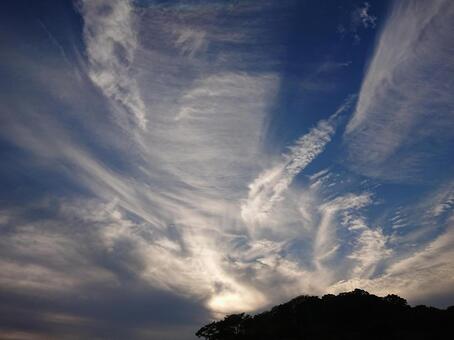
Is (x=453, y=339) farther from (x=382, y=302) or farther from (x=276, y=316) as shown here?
(x=276, y=316)

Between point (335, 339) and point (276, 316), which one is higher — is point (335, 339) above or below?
below

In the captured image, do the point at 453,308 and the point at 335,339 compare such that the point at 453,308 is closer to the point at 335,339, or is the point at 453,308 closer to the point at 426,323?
the point at 426,323

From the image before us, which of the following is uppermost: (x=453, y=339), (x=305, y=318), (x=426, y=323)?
(x=305, y=318)

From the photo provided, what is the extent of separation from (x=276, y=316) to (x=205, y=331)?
17761 mm

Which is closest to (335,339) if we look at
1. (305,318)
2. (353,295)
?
(305,318)

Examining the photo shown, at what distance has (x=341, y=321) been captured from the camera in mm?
67188

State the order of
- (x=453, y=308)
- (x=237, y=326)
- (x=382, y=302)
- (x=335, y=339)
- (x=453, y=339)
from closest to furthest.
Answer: (x=453, y=339)
(x=335, y=339)
(x=453, y=308)
(x=382, y=302)
(x=237, y=326)

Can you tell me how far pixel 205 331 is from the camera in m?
81.5

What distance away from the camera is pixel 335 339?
2279 inches

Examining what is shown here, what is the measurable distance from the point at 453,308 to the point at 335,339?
73.4 ft

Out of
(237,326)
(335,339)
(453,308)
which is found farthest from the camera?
(237,326)

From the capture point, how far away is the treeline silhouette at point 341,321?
58531 millimetres

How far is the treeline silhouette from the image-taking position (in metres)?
58.5

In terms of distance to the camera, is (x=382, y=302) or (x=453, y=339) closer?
(x=453, y=339)
